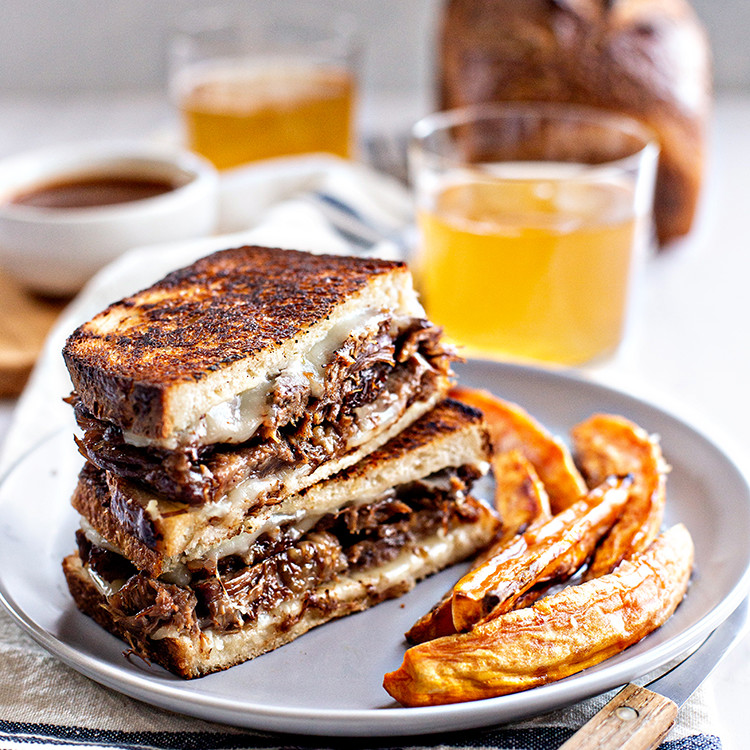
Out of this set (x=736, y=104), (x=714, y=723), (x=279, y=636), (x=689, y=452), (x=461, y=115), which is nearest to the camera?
(x=714, y=723)

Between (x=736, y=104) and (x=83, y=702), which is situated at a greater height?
(x=736, y=104)

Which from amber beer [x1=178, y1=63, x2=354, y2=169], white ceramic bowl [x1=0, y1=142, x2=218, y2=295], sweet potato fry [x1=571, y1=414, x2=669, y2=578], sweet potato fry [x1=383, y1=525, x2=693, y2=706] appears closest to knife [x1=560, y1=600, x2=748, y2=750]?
sweet potato fry [x1=383, y1=525, x2=693, y2=706]

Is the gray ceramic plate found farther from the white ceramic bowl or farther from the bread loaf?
the bread loaf

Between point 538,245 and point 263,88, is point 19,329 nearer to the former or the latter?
point 263,88

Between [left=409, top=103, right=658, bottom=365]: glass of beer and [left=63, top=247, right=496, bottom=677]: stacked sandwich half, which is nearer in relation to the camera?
[left=63, top=247, right=496, bottom=677]: stacked sandwich half

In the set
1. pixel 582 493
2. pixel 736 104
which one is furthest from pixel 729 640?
pixel 736 104

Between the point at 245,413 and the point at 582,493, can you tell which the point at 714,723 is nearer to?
the point at 582,493
